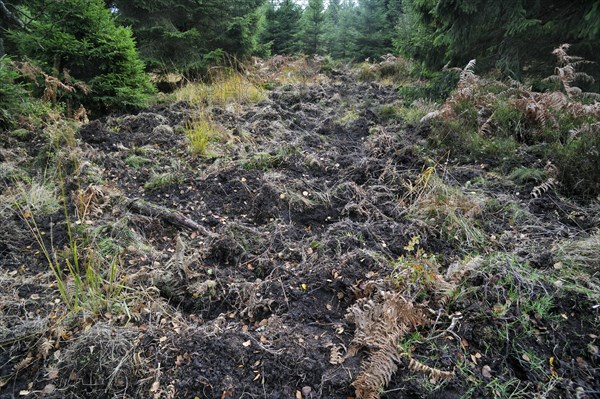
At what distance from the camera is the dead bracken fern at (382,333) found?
1398 millimetres

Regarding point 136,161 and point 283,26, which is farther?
point 283,26

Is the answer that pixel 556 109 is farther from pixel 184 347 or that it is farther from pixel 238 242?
pixel 184 347

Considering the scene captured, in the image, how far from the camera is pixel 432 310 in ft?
5.68

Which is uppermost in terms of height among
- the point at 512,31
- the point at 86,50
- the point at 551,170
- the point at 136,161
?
the point at 86,50

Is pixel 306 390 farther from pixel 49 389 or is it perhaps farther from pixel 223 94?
pixel 223 94

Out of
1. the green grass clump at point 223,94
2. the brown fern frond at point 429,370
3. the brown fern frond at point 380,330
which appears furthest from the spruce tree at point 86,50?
the brown fern frond at point 429,370

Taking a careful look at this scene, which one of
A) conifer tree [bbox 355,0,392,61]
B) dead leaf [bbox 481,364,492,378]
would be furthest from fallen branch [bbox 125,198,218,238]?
conifer tree [bbox 355,0,392,61]

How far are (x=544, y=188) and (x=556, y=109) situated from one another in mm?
1300

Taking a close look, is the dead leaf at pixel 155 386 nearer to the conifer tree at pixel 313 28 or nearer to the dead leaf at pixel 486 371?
the dead leaf at pixel 486 371

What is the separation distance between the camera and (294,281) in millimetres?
2148

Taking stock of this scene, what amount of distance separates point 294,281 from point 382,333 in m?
0.73

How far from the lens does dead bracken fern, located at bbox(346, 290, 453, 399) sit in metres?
1.40

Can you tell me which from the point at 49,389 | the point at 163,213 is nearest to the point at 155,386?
the point at 49,389

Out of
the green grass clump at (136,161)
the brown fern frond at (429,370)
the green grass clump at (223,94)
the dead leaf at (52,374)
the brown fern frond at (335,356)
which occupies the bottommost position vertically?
the brown fern frond at (335,356)
